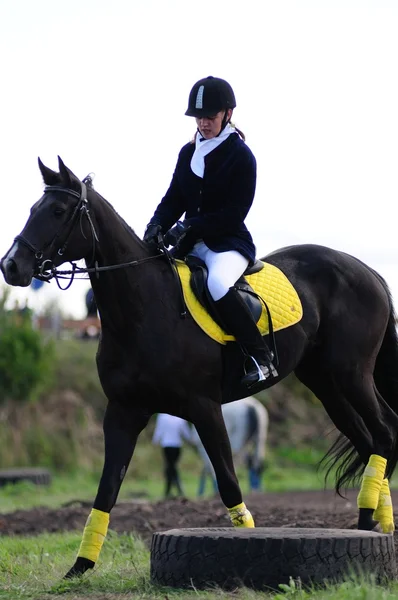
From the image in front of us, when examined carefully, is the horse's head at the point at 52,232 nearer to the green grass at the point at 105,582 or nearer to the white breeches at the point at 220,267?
the white breeches at the point at 220,267

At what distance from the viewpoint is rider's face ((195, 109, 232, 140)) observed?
704 centimetres

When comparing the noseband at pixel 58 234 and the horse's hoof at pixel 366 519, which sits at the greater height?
the noseband at pixel 58 234

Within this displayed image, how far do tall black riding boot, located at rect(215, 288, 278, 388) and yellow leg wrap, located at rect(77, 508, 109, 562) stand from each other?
49.1 inches

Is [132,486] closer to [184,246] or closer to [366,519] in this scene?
[366,519]

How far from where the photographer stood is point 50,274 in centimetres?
646

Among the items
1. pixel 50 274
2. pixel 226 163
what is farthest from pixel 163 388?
pixel 226 163

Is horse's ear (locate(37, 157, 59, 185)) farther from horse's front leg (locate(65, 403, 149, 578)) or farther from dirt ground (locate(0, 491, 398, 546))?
dirt ground (locate(0, 491, 398, 546))

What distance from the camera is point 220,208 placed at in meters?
7.15

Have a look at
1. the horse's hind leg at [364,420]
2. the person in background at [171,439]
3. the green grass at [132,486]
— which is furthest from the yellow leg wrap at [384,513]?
the person in background at [171,439]

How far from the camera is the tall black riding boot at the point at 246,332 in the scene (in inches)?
266

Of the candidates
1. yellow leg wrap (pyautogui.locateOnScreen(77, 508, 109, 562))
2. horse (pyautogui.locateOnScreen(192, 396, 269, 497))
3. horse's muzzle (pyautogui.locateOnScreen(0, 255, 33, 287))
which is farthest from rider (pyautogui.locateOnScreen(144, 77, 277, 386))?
horse (pyautogui.locateOnScreen(192, 396, 269, 497))

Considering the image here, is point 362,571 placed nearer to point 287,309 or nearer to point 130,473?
point 287,309

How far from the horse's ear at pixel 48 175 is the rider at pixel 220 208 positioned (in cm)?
83

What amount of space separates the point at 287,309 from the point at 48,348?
17545mm
